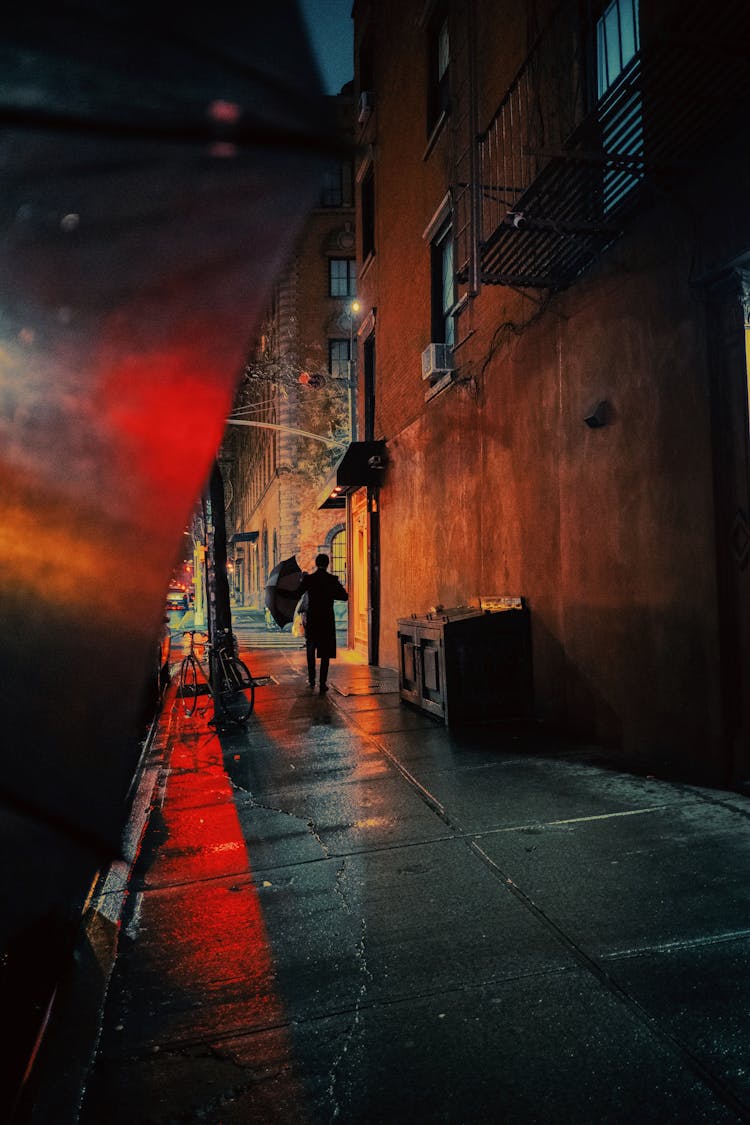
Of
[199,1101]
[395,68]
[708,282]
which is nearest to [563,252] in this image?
[708,282]

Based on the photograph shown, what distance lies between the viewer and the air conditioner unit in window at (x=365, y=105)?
48.1ft

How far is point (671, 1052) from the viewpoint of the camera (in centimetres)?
227

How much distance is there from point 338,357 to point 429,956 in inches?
1217

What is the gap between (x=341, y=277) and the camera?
32375 mm

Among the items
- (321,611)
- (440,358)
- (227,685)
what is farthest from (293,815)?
(440,358)

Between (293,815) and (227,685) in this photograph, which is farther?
(227,685)

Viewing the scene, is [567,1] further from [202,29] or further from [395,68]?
[395,68]

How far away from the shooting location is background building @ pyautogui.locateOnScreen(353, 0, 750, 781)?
16.4ft

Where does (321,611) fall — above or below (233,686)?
above

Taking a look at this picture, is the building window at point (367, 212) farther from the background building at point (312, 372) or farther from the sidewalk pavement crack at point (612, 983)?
the background building at point (312, 372)

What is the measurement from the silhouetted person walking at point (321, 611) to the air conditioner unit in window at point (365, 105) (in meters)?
10.4

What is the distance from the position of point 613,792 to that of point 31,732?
3.89m

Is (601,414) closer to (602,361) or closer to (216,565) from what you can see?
(602,361)

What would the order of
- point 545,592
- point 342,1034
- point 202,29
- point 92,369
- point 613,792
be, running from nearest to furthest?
1. point 342,1034
2. point 202,29
3. point 92,369
4. point 613,792
5. point 545,592
